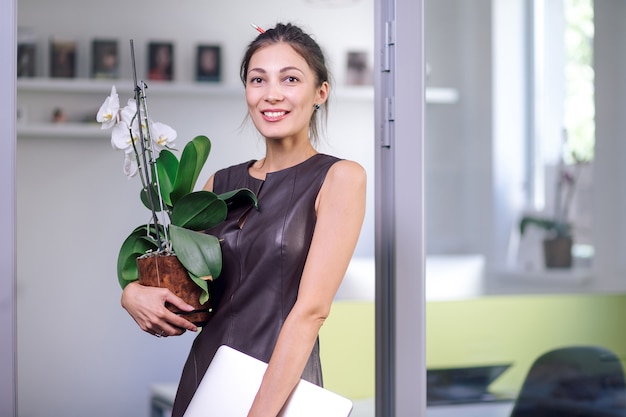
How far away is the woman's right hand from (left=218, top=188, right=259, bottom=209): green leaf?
20 cm

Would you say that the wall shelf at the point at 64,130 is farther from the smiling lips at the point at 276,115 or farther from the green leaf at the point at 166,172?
the smiling lips at the point at 276,115

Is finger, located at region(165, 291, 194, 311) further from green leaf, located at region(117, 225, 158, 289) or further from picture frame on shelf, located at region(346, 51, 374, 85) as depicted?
picture frame on shelf, located at region(346, 51, 374, 85)

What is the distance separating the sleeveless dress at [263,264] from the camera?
1.43 meters

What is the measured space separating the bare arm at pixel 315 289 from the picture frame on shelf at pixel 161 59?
5.22ft

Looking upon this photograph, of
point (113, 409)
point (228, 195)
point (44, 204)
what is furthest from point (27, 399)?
point (228, 195)

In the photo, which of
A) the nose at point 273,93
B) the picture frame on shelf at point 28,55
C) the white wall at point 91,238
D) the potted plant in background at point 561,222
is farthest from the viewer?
the potted plant in background at point 561,222

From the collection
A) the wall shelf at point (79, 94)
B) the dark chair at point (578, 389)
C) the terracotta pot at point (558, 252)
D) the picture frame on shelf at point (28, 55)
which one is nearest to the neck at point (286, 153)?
the wall shelf at point (79, 94)

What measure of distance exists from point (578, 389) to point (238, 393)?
1847mm

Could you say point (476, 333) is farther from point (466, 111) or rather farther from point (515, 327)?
point (466, 111)

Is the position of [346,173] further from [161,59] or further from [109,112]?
[161,59]

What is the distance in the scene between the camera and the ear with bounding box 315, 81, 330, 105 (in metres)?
1.52

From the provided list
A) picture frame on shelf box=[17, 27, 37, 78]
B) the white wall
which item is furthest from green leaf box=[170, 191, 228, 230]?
picture frame on shelf box=[17, 27, 37, 78]

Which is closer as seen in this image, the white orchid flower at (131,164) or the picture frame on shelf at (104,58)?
the white orchid flower at (131,164)

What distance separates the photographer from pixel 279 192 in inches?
57.9
